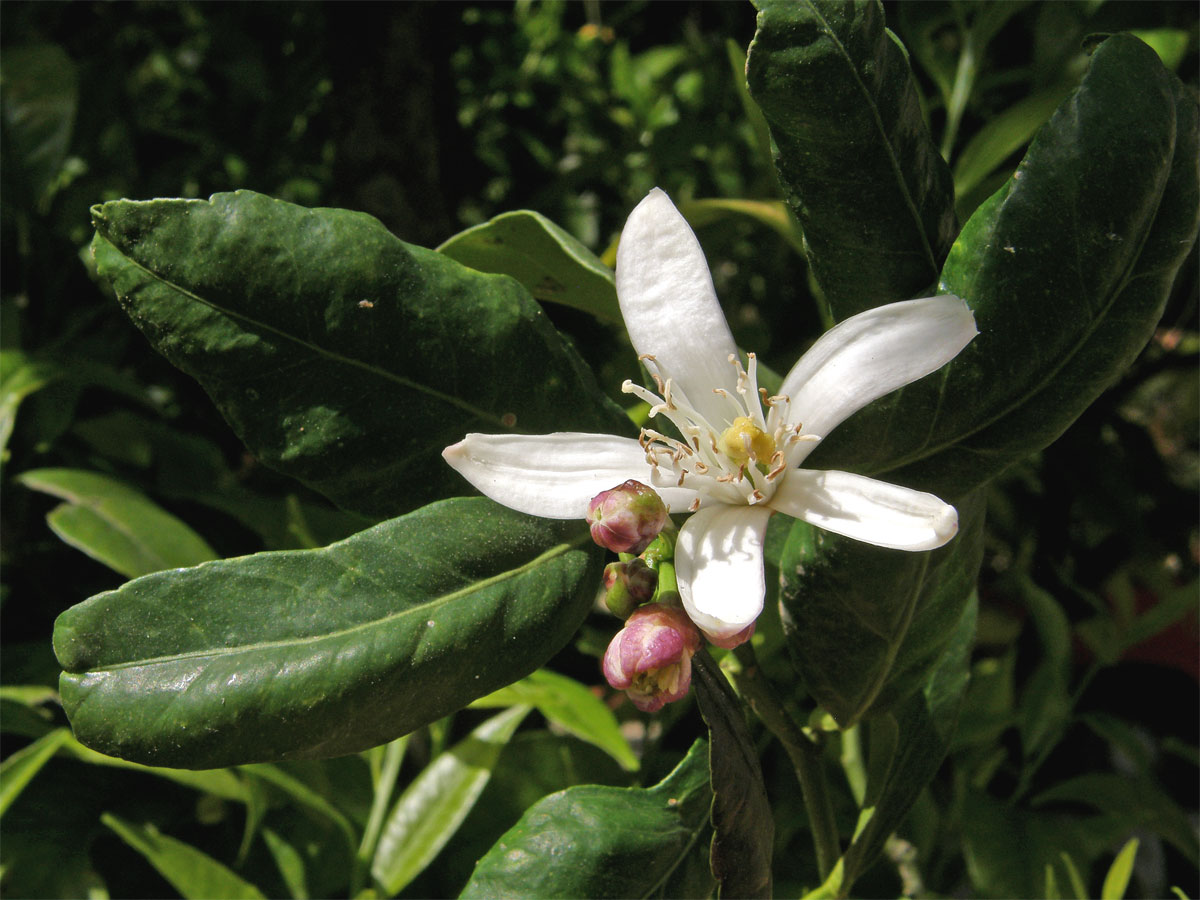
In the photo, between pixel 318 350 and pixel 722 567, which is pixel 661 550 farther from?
pixel 318 350

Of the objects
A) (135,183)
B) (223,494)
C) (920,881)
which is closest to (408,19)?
(135,183)

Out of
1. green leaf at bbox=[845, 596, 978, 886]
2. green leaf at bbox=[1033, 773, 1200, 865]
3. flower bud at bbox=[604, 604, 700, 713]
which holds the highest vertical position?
flower bud at bbox=[604, 604, 700, 713]

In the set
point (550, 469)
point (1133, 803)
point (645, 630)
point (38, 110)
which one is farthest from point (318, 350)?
point (1133, 803)

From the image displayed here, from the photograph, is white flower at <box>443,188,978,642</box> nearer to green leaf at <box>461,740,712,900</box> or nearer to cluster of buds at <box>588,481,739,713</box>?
cluster of buds at <box>588,481,739,713</box>

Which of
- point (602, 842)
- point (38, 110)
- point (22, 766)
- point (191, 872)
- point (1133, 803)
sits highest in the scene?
point (38, 110)

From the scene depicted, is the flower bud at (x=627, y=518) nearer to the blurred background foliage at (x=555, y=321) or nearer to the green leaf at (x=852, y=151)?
the green leaf at (x=852, y=151)

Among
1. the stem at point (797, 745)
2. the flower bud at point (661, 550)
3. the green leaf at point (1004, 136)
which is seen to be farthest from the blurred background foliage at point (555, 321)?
the flower bud at point (661, 550)

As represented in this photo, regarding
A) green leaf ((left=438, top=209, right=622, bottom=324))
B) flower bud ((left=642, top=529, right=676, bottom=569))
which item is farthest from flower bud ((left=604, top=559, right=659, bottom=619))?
green leaf ((left=438, top=209, right=622, bottom=324))
